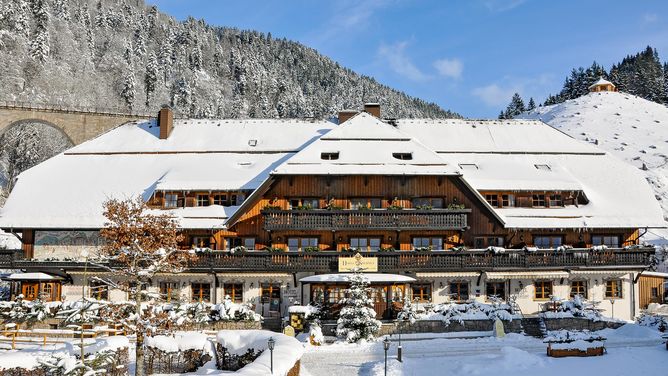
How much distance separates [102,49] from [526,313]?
151522 millimetres

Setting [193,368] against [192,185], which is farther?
[192,185]

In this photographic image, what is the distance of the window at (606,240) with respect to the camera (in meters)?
39.6

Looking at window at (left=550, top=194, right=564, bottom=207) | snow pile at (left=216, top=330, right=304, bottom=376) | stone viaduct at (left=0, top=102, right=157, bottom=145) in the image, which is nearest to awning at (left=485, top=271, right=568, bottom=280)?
window at (left=550, top=194, right=564, bottom=207)

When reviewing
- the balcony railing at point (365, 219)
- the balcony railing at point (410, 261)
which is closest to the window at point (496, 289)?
the balcony railing at point (410, 261)

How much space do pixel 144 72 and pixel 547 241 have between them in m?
135

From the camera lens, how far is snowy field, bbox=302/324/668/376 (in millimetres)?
24016

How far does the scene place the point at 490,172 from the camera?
135 ft

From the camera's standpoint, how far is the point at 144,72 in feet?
507

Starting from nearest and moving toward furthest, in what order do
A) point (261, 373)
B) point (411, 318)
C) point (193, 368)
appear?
1. point (261, 373)
2. point (193, 368)
3. point (411, 318)

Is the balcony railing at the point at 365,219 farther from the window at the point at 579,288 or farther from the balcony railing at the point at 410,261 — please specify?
the window at the point at 579,288

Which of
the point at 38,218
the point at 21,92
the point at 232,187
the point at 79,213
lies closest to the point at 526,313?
the point at 232,187

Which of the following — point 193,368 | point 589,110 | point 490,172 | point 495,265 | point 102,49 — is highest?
point 102,49

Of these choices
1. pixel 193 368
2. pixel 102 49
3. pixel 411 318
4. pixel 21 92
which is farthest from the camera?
pixel 102 49

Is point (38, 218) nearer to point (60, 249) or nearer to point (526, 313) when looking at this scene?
point (60, 249)
